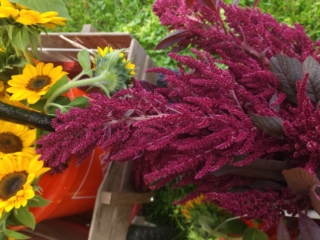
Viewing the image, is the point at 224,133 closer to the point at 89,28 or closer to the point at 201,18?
the point at 201,18

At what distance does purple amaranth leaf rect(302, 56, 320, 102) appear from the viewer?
59cm

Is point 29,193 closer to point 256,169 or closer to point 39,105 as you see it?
point 39,105

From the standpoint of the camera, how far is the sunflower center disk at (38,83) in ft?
2.23

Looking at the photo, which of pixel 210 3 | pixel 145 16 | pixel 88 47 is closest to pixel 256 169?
pixel 210 3

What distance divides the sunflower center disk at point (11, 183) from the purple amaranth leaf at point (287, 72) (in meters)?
0.45

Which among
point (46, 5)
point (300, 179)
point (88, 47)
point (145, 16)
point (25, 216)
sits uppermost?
point (145, 16)

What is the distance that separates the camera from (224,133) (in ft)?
1.78

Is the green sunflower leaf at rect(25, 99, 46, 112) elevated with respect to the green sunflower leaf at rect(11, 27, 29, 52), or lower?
lower

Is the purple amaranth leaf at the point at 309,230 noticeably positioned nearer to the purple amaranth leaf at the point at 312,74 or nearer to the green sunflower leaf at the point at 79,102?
the purple amaranth leaf at the point at 312,74

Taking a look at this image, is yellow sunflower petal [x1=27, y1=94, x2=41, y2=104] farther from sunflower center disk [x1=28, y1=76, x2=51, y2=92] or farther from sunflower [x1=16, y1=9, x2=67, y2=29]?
sunflower [x1=16, y1=9, x2=67, y2=29]

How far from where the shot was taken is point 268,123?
55cm

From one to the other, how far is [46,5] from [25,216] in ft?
1.16

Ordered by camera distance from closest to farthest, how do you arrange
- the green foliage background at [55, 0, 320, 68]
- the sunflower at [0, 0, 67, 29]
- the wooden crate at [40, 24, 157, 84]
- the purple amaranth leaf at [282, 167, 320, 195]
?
the purple amaranth leaf at [282, 167, 320, 195] < the sunflower at [0, 0, 67, 29] < the wooden crate at [40, 24, 157, 84] < the green foliage background at [55, 0, 320, 68]

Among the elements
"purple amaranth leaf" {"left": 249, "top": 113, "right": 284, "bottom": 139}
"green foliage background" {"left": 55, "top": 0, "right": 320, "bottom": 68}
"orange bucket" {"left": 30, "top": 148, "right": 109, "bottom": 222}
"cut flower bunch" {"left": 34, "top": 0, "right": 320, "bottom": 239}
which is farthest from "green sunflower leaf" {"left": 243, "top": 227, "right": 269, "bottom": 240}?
"green foliage background" {"left": 55, "top": 0, "right": 320, "bottom": 68}
